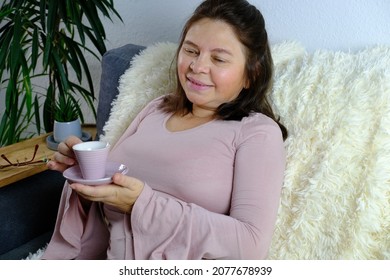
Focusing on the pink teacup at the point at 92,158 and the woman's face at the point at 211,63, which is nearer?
the pink teacup at the point at 92,158

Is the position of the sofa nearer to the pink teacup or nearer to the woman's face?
the woman's face

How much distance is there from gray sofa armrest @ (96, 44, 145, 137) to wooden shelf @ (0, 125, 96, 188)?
0.23m

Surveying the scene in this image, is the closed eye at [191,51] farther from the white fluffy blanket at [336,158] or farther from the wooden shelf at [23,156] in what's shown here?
the wooden shelf at [23,156]

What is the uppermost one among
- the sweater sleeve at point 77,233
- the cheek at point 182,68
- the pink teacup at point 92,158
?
the cheek at point 182,68

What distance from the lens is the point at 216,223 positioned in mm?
914

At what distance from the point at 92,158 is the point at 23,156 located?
75cm

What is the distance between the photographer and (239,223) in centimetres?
92

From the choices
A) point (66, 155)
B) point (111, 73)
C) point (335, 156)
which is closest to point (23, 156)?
point (111, 73)

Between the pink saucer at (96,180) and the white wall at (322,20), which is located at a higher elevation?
the white wall at (322,20)

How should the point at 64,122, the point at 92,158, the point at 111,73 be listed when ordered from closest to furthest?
the point at 92,158, the point at 111,73, the point at 64,122

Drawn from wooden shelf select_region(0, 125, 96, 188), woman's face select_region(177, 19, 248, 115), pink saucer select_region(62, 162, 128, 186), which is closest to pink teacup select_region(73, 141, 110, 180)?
pink saucer select_region(62, 162, 128, 186)

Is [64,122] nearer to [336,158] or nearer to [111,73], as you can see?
[111,73]

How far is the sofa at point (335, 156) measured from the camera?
93cm

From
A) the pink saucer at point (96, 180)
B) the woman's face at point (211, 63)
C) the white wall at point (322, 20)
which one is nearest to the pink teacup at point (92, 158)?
the pink saucer at point (96, 180)
